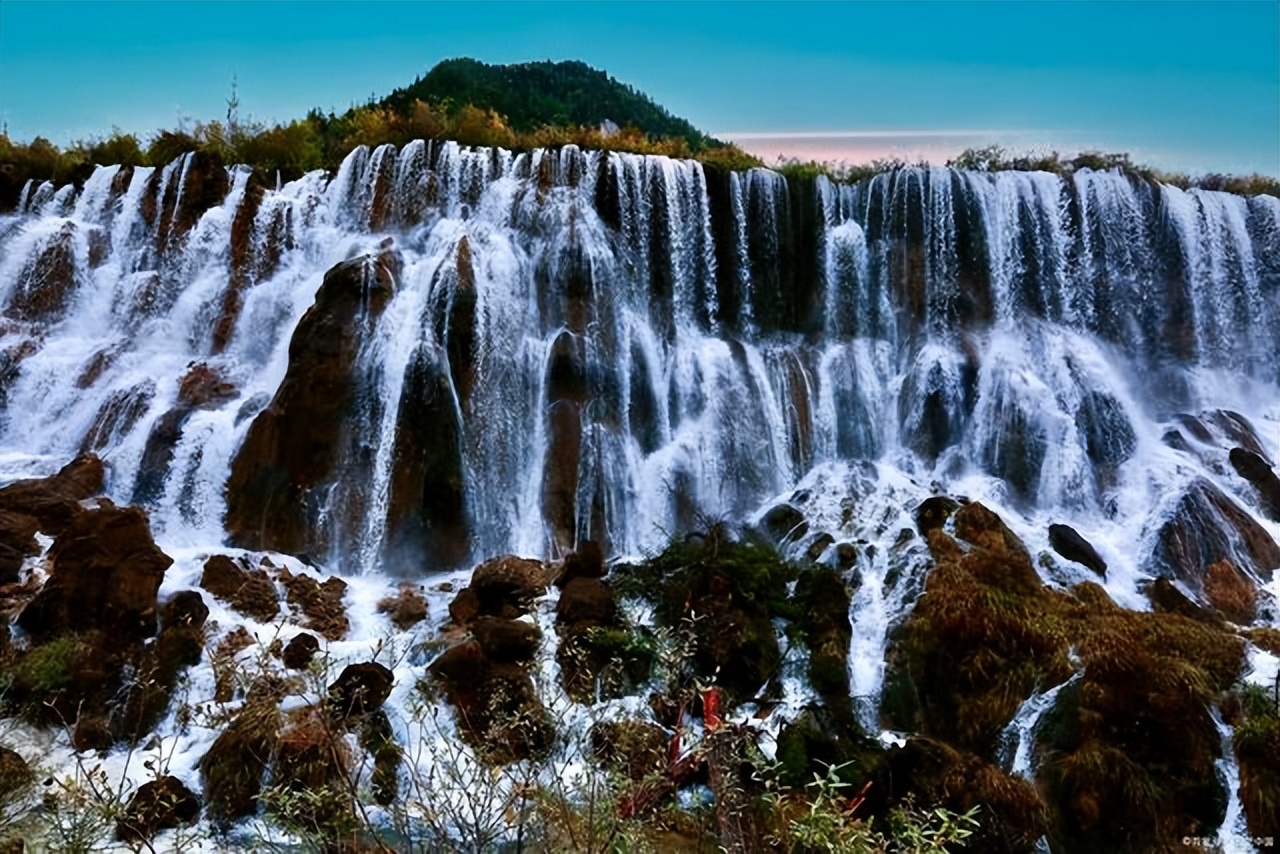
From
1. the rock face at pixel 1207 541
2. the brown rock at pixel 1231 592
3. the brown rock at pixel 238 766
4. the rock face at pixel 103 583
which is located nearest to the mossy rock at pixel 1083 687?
the brown rock at pixel 1231 592

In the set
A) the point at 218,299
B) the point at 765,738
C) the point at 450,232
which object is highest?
the point at 450,232

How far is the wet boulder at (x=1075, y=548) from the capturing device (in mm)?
12406

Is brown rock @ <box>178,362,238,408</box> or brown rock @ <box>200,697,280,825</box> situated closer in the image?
brown rock @ <box>200,697,280,825</box>

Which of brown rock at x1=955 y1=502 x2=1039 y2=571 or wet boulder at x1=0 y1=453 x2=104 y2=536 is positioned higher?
wet boulder at x1=0 y1=453 x2=104 y2=536

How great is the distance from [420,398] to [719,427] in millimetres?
5092

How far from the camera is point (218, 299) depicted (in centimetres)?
1602

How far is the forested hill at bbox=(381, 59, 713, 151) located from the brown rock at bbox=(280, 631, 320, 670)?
24.5 metres

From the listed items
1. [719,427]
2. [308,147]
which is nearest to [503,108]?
[308,147]

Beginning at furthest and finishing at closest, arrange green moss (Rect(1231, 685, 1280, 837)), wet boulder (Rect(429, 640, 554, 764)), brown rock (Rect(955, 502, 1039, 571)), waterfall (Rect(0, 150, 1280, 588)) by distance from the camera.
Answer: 1. waterfall (Rect(0, 150, 1280, 588))
2. brown rock (Rect(955, 502, 1039, 571))
3. wet boulder (Rect(429, 640, 554, 764))
4. green moss (Rect(1231, 685, 1280, 837))

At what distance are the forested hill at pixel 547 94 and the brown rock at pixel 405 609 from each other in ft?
75.1

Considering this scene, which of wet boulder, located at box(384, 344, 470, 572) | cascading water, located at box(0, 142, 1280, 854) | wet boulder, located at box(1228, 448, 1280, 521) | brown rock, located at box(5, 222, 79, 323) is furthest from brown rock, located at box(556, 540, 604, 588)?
brown rock, located at box(5, 222, 79, 323)

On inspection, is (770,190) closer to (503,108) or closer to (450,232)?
(450,232)

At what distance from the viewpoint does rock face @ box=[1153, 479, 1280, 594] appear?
12617 millimetres

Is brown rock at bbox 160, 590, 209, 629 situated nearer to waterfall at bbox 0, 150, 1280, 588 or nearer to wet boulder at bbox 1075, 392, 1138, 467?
waterfall at bbox 0, 150, 1280, 588
